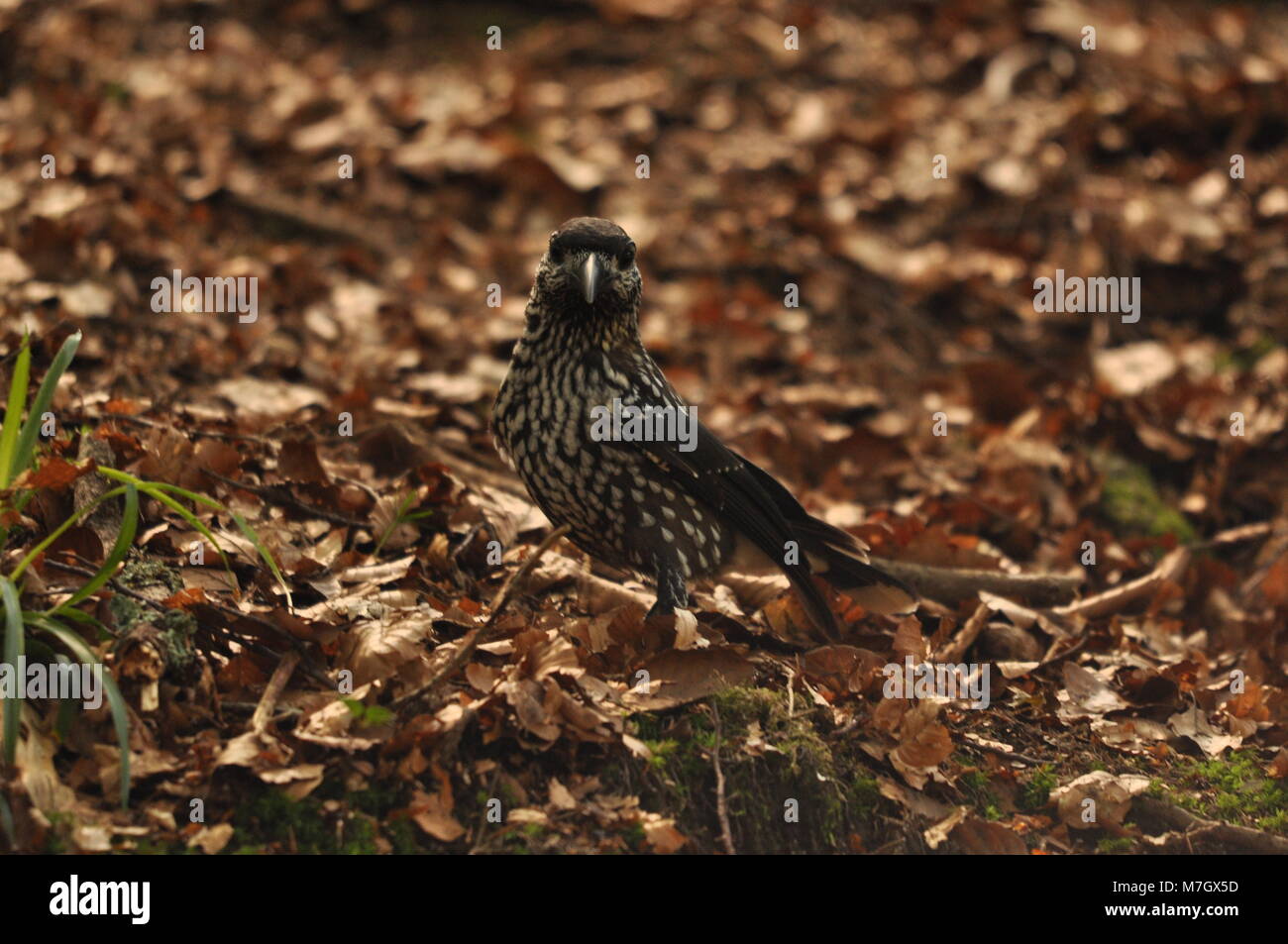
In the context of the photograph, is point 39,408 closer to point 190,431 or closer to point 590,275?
point 190,431

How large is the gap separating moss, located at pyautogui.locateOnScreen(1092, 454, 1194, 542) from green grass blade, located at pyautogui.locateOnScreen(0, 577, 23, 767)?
15.8 feet

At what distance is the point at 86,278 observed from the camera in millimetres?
5625

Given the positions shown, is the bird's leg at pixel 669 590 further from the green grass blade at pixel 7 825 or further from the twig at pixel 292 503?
the green grass blade at pixel 7 825


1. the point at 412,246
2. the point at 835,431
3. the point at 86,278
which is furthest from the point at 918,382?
the point at 86,278

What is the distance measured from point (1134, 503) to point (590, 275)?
3.38 metres

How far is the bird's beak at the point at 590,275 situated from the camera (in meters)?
4.03

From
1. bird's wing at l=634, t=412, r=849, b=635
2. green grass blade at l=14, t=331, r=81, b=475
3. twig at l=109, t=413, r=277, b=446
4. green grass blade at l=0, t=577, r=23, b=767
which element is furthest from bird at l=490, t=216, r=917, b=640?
green grass blade at l=0, t=577, r=23, b=767

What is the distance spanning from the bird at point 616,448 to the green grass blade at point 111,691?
1.57m

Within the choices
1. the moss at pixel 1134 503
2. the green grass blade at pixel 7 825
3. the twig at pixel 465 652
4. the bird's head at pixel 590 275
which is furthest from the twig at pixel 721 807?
the moss at pixel 1134 503

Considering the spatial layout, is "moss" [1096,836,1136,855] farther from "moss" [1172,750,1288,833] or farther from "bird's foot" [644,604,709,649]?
"bird's foot" [644,604,709,649]

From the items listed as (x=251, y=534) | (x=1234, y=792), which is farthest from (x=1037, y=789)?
(x=251, y=534)

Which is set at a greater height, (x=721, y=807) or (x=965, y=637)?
(x=965, y=637)

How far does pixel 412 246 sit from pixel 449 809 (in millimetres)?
4679

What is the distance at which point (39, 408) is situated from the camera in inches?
138
